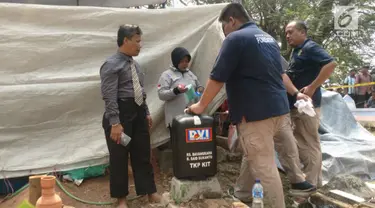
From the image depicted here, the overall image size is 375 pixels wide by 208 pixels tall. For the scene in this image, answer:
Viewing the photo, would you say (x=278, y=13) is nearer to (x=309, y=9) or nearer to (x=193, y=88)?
(x=309, y=9)

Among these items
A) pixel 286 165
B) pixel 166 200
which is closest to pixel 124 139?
pixel 166 200

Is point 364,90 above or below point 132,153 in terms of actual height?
below

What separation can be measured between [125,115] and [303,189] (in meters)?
1.87

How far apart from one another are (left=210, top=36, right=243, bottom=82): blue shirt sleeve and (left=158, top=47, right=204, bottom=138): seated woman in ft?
3.79

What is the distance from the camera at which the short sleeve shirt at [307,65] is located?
3566 mm

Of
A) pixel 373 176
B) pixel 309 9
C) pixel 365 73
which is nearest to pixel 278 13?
pixel 309 9

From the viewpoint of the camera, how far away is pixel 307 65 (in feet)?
12.3

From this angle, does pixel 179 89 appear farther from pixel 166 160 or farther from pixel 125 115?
pixel 166 160

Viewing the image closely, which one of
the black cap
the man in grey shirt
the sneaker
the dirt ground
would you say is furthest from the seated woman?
the sneaker

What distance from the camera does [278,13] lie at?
507 inches

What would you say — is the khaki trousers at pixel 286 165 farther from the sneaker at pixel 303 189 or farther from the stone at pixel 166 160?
the stone at pixel 166 160

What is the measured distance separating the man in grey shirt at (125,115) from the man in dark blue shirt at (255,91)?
83 centimetres

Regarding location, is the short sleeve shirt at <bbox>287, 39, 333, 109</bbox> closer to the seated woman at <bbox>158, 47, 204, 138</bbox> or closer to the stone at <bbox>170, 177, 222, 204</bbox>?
the seated woman at <bbox>158, 47, 204, 138</bbox>

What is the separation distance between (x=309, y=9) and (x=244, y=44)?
10794 millimetres
